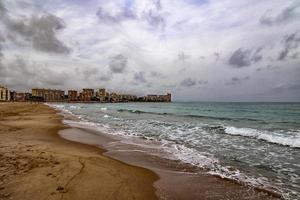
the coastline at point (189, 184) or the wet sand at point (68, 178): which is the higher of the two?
the wet sand at point (68, 178)

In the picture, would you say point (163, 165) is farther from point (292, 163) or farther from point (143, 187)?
point (292, 163)

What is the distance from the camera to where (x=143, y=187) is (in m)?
6.47

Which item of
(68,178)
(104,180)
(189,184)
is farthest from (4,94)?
(189,184)

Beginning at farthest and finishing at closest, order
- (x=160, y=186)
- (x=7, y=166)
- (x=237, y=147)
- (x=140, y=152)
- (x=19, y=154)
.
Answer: (x=237, y=147), (x=140, y=152), (x=19, y=154), (x=7, y=166), (x=160, y=186)

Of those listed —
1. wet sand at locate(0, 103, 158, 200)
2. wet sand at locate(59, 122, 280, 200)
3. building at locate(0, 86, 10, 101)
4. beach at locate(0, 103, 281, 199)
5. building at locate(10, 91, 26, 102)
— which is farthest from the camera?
building at locate(10, 91, 26, 102)

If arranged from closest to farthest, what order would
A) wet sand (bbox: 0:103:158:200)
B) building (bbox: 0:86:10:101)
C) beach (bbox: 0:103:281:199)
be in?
wet sand (bbox: 0:103:158:200) < beach (bbox: 0:103:281:199) < building (bbox: 0:86:10:101)

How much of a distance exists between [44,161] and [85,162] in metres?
1.28

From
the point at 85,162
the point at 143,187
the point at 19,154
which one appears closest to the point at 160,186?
the point at 143,187

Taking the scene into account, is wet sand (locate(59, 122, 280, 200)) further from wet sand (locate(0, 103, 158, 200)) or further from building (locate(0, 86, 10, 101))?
building (locate(0, 86, 10, 101))

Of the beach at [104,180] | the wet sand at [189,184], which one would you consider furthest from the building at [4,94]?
the wet sand at [189,184]

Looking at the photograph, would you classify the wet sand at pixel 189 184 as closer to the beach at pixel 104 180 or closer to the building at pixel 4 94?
the beach at pixel 104 180

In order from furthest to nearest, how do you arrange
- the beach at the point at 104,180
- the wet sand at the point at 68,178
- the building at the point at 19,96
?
the building at the point at 19,96 < the beach at the point at 104,180 < the wet sand at the point at 68,178

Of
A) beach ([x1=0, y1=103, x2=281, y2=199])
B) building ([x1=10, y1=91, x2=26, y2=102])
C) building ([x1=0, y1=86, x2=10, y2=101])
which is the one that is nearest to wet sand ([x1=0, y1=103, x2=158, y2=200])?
beach ([x1=0, y1=103, x2=281, y2=199])

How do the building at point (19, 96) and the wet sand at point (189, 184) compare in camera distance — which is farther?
the building at point (19, 96)
